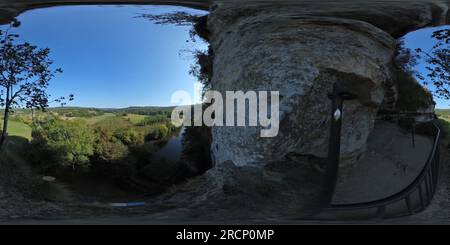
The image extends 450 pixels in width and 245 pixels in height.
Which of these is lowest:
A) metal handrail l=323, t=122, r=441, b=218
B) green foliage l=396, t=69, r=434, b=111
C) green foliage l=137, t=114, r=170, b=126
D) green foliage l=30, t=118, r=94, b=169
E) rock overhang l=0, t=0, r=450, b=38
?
metal handrail l=323, t=122, r=441, b=218

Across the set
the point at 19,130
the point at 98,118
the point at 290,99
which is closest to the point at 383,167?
the point at 290,99

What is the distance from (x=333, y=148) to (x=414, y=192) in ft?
1.21

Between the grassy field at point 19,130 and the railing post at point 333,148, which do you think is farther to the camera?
the grassy field at point 19,130

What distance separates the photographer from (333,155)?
1467 millimetres

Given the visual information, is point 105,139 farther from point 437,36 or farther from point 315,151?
point 437,36

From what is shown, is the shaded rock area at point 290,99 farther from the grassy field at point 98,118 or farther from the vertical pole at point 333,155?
the grassy field at point 98,118

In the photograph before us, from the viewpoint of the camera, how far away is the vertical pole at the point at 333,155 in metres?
1.44

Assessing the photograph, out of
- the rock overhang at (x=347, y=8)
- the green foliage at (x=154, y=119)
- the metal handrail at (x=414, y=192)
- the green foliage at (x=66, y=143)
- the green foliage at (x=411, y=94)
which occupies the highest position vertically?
the rock overhang at (x=347, y=8)

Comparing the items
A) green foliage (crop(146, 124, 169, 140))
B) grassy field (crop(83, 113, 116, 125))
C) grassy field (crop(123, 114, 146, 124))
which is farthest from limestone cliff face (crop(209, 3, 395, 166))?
grassy field (crop(83, 113, 116, 125))

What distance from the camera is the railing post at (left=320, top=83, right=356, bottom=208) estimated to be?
1.42 metres

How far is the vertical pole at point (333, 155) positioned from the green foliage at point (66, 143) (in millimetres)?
887

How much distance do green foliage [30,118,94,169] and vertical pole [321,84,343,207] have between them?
89cm

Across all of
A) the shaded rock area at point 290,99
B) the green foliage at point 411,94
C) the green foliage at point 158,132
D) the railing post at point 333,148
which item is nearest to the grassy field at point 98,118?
the green foliage at point 158,132

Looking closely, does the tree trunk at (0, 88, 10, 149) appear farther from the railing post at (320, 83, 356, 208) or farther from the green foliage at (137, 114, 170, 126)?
the railing post at (320, 83, 356, 208)
